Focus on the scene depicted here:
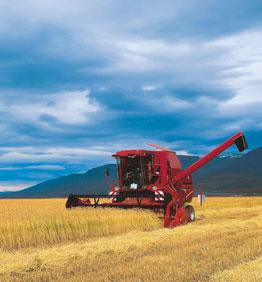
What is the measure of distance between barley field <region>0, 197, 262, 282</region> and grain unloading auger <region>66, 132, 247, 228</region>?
91cm

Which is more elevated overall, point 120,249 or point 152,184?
point 152,184

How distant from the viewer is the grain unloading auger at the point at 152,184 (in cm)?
1856

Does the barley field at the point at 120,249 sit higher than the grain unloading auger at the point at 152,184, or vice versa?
the grain unloading auger at the point at 152,184

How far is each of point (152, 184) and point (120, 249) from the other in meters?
7.81

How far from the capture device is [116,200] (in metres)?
20.1

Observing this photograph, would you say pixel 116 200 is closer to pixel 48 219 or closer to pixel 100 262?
pixel 48 219

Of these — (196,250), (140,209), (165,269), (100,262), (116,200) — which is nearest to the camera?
(165,269)

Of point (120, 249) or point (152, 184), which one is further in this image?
point (152, 184)

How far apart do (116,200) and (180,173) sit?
9.24 feet

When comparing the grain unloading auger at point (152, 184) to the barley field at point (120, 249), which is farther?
the grain unloading auger at point (152, 184)

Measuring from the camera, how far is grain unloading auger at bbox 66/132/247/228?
60.9ft

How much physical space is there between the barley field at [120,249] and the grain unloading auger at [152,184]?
0.91 m

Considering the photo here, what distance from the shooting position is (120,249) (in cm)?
1198

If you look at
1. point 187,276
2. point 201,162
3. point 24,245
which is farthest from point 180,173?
point 187,276
